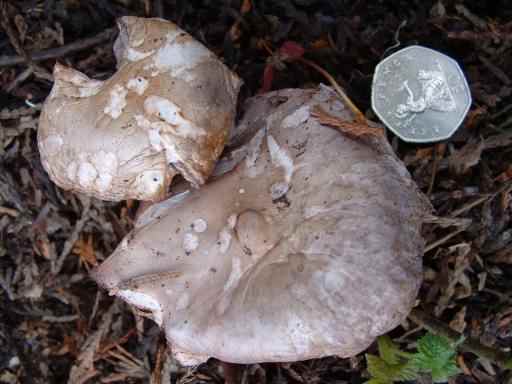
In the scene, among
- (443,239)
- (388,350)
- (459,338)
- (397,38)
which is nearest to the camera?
(459,338)

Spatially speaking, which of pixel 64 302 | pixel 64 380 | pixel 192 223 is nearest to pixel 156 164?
pixel 192 223

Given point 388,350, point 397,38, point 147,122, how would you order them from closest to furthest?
point 147,122
point 388,350
point 397,38

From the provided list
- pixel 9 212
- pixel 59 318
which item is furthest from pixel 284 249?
pixel 9 212

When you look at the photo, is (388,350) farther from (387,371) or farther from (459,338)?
(459,338)

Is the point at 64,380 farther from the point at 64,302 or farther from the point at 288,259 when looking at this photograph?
the point at 288,259

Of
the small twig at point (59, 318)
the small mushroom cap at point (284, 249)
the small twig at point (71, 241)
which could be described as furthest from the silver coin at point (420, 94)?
the small twig at point (59, 318)

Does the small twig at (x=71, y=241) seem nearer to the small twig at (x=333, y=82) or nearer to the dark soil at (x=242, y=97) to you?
the dark soil at (x=242, y=97)
